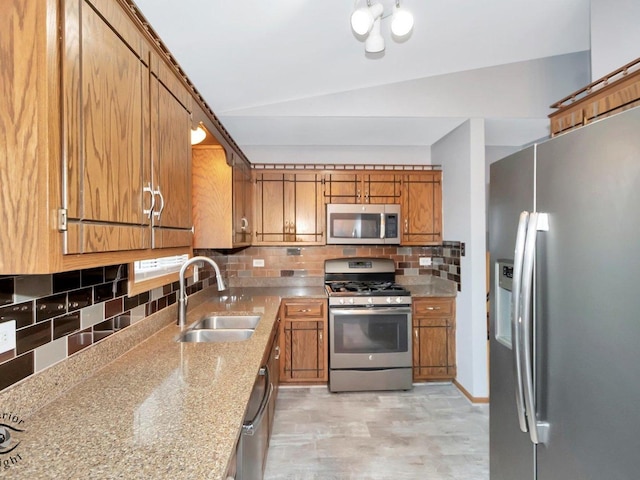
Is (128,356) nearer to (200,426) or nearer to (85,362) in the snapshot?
(85,362)

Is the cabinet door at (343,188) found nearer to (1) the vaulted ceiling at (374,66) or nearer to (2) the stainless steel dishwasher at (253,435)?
(1) the vaulted ceiling at (374,66)

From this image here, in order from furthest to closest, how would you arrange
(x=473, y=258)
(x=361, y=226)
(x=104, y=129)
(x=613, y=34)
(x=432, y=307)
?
(x=361, y=226) → (x=432, y=307) → (x=473, y=258) → (x=613, y=34) → (x=104, y=129)

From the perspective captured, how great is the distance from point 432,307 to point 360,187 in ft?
4.70

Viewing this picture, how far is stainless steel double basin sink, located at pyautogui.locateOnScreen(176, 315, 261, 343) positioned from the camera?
195 cm

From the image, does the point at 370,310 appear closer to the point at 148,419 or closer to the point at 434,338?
the point at 434,338

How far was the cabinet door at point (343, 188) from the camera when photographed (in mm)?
3389

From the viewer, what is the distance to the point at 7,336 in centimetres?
91

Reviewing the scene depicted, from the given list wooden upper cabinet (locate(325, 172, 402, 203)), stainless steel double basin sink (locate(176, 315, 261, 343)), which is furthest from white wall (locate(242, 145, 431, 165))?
stainless steel double basin sink (locate(176, 315, 261, 343))

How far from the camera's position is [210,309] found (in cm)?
242

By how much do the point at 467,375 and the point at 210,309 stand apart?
2347 mm

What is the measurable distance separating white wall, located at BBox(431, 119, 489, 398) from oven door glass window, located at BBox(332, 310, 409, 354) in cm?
58

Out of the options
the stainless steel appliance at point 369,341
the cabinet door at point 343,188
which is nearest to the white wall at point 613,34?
the cabinet door at point 343,188

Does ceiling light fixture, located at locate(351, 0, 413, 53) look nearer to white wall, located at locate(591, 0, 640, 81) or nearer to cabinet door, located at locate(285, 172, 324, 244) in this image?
white wall, located at locate(591, 0, 640, 81)

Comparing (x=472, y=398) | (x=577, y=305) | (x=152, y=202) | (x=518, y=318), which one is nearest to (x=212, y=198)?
(x=152, y=202)
